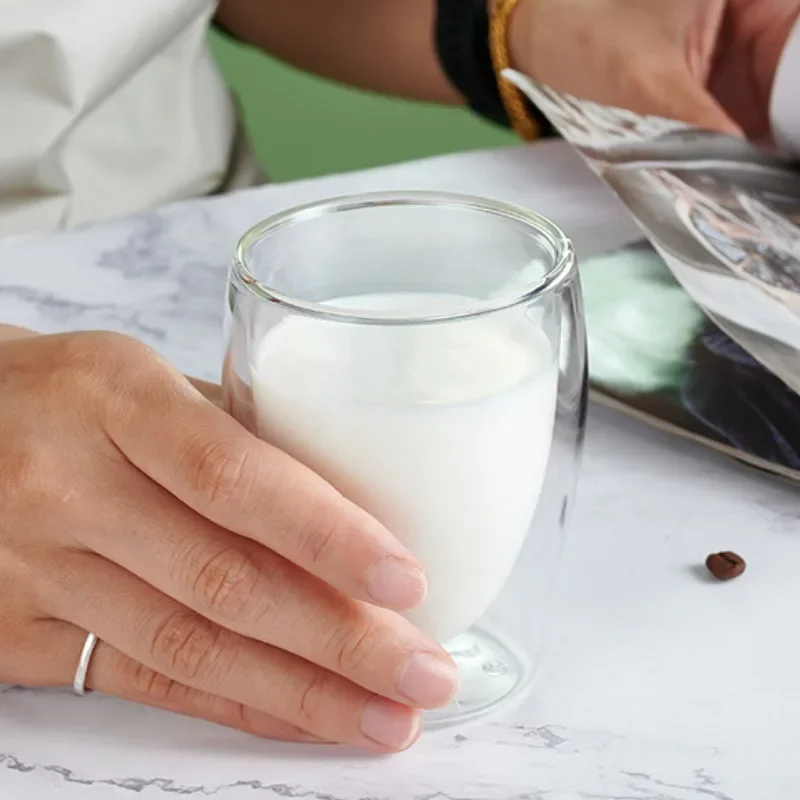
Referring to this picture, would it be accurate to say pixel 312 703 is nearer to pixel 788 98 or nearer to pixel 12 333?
pixel 12 333

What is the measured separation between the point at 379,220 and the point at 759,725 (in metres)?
0.20

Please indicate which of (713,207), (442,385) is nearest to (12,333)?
(442,385)

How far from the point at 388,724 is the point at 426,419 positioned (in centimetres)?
9

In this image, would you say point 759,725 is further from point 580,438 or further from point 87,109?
point 87,109

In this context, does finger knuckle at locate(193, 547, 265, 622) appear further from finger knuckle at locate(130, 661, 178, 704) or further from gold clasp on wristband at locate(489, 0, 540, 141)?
gold clasp on wristband at locate(489, 0, 540, 141)

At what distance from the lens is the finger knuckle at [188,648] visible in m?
0.38

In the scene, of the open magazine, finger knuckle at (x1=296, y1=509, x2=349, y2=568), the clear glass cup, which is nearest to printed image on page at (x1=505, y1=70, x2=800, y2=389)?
the open magazine

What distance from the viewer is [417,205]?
42 cm

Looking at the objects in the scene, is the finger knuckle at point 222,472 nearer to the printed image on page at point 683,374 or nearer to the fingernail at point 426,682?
the fingernail at point 426,682

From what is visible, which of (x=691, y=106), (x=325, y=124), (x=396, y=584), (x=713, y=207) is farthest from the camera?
(x=325, y=124)

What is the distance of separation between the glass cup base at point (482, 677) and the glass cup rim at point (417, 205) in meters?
0.12

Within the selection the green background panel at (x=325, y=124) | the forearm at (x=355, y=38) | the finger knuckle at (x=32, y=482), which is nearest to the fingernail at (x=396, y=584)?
the finger knuckle at (x=32, y=482)

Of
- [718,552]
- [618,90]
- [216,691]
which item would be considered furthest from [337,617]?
[618,90]

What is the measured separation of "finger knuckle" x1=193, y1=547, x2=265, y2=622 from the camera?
365 mm
